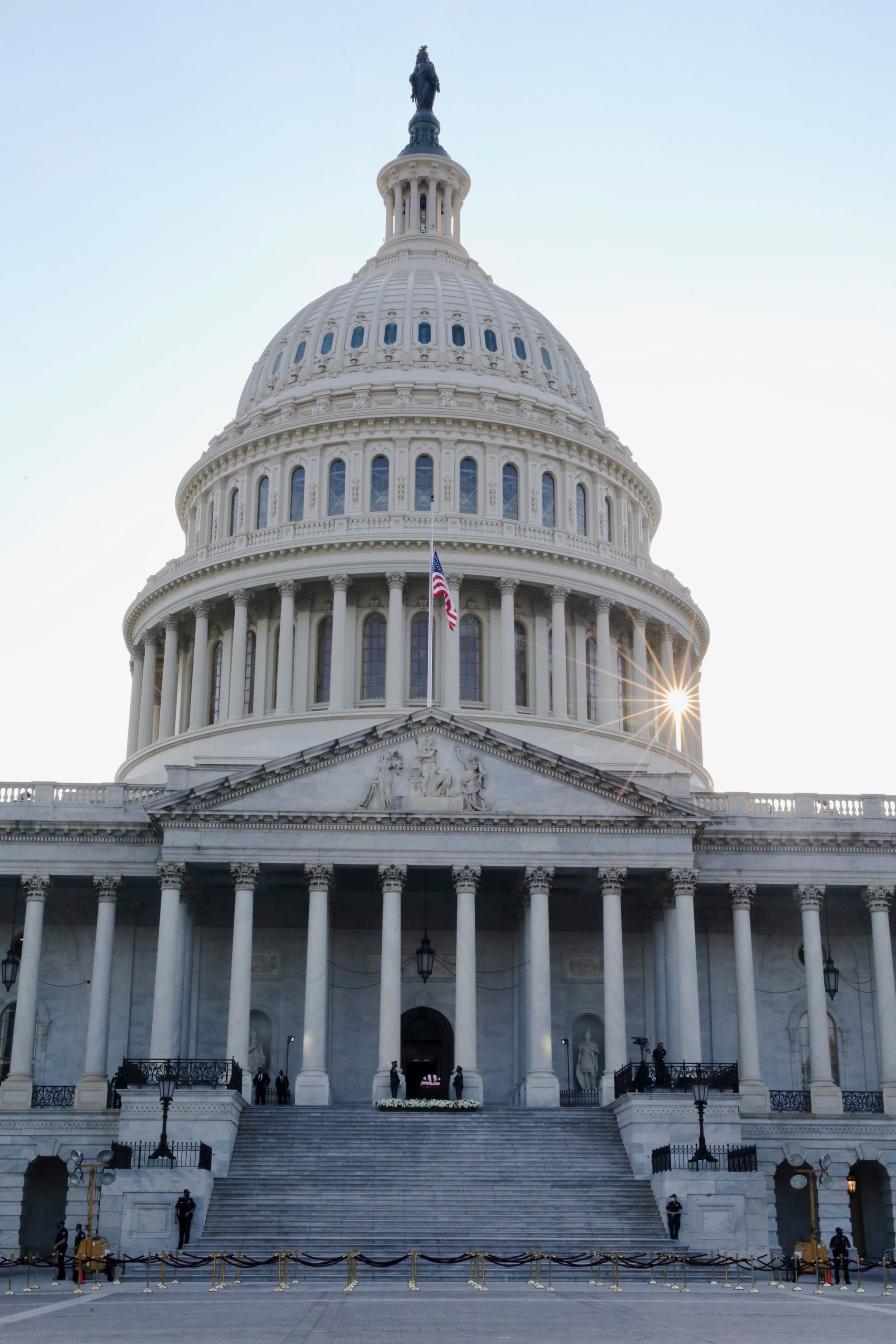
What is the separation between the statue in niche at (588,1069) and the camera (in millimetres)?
57531

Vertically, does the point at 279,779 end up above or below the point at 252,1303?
above

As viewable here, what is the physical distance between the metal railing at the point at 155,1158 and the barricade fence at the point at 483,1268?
127 inches

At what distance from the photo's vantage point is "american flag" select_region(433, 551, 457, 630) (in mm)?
62281

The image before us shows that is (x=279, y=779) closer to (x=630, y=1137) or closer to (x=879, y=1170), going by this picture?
(x=630, y=1137)

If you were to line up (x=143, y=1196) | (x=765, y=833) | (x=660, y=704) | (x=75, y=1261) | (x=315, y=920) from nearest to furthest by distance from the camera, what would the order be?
(x=75, y=1261) → (x=143, y=1196) → (x=315, y=920) → (x=765, y=833) → (x=660, y=704)

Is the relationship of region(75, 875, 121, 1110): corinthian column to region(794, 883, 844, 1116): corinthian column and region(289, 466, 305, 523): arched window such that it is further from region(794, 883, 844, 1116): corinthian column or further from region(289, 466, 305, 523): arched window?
region(289, 466, 305, 523): arched window

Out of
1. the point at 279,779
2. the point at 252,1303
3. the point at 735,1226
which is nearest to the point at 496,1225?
the point at 735,1226

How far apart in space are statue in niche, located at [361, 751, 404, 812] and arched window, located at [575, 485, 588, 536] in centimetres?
2562

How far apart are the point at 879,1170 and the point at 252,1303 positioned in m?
31.1

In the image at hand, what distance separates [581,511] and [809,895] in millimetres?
27291

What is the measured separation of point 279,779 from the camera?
181 ft

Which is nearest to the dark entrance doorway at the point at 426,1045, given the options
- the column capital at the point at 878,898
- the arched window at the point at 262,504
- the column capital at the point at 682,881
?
the column capital at the point at 682,881

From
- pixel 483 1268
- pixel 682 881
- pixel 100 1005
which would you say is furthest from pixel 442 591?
pixel 483 1268

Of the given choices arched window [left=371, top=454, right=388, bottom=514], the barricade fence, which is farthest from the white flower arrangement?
arched window [left=371, top=454, right=388, bottom=514]
